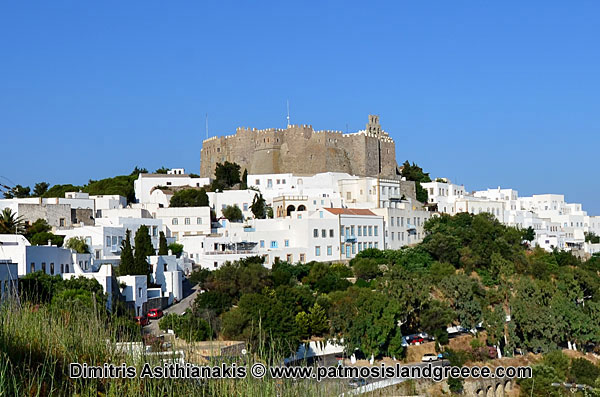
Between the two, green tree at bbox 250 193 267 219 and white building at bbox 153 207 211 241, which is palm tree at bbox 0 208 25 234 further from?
green tree at bbox 250 193 267 219

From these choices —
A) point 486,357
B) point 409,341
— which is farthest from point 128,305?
point 486,357

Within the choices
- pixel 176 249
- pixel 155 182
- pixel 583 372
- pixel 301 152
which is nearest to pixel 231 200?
pixel 155 182

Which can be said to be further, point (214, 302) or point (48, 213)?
point (48, 213)

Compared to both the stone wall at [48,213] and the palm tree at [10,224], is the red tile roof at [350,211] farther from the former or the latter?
the palm tree at [10,224]

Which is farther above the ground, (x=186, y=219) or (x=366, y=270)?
(x=186, y=219)

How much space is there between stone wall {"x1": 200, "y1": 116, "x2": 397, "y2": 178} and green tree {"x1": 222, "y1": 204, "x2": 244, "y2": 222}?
43.0ft

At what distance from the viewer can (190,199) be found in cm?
5041

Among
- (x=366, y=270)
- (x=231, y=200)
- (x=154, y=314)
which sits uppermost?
(x=231, y=200)

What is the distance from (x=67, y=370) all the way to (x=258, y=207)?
137 ft

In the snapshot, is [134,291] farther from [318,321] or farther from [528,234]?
[528,234]

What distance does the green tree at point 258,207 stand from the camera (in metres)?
49.8

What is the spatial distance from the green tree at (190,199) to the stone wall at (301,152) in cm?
1224

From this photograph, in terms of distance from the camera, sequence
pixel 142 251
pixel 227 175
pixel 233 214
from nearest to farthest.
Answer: pixel 142 251 → pixel 233 214 → pixel 227 175

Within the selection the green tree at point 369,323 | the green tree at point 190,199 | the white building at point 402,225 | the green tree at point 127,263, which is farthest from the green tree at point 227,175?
the green tree at point 369,323
